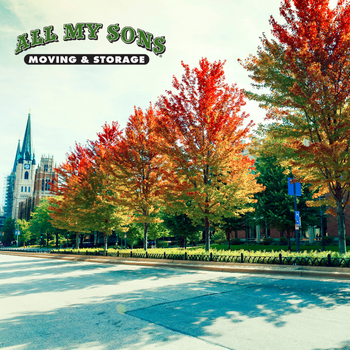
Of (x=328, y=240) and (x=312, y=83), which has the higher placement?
(x=312, y=83)

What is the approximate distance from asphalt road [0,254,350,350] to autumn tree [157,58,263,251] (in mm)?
7333

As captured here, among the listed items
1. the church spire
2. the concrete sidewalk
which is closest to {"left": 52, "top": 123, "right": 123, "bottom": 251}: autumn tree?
the concrete sidewalk

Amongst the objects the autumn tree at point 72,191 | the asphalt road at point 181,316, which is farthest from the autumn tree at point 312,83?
the autumn tree at point 72,191

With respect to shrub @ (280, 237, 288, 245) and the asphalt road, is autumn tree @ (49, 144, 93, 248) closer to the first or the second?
the asphalt road

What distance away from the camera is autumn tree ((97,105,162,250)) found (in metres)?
22.3

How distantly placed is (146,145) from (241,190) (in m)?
8.09

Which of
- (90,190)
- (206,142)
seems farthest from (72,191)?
(206,142)

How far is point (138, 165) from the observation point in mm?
22344

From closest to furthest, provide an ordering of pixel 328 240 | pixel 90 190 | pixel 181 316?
pixel 181 316 < pixel 90 190 < pixel 328 240

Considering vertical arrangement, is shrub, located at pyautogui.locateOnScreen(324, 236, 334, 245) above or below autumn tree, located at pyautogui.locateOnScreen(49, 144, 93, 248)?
below

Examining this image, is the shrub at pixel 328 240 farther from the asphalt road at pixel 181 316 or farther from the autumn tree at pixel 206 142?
the asphalt road at pixel 181 316

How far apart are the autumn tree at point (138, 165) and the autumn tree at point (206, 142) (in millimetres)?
3595

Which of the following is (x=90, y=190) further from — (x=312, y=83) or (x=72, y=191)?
(x=312, y=83)

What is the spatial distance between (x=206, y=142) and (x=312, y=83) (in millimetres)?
6833
